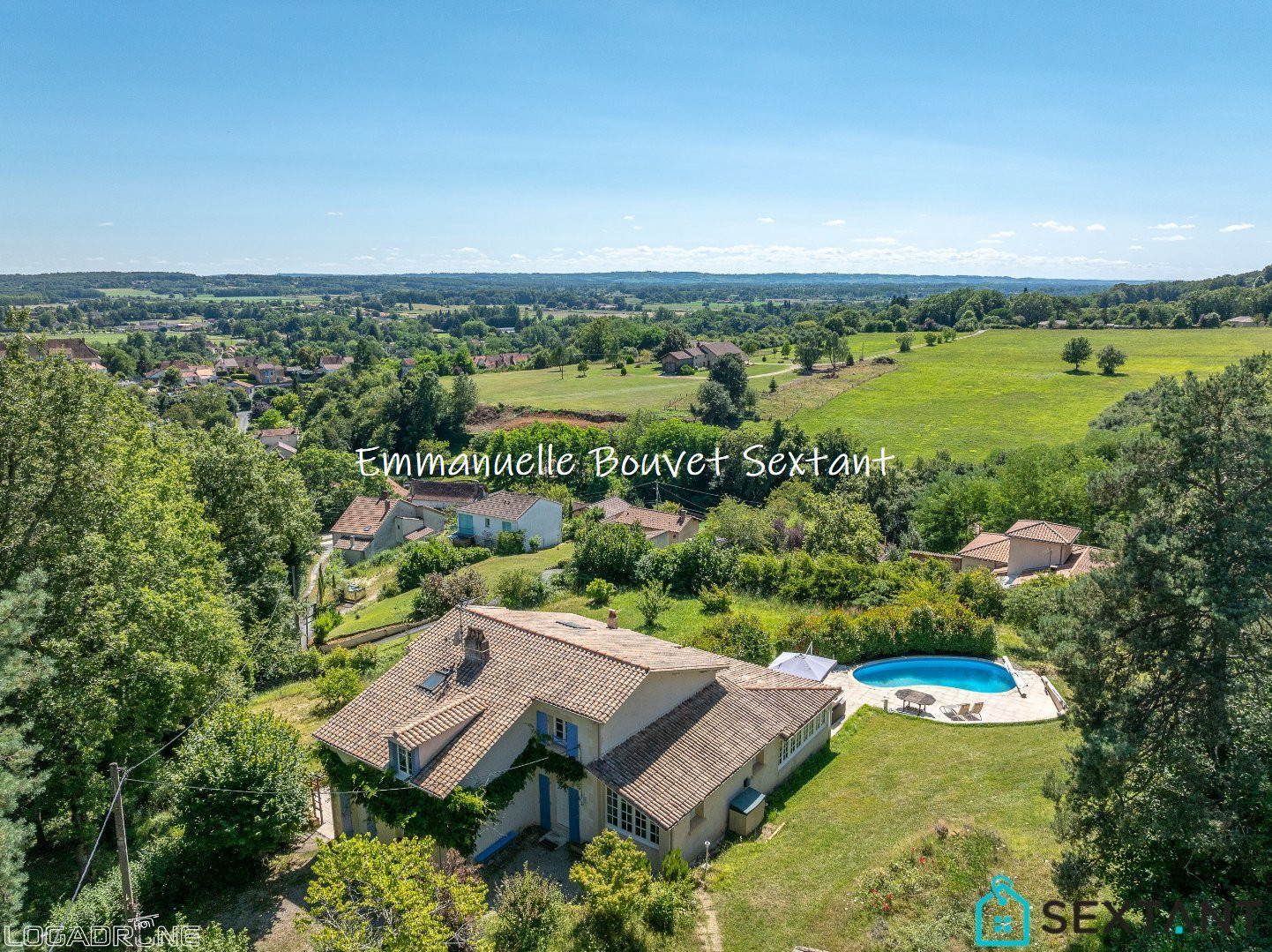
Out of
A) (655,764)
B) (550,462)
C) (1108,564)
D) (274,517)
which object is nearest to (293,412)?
(550,462)

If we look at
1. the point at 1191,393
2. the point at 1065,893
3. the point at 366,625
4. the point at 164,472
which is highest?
the point at 1191,393

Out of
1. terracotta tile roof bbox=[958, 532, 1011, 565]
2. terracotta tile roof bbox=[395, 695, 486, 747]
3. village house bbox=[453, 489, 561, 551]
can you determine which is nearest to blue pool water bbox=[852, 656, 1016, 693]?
terracotta tile roof bbox=[395, 695, 486, 747]

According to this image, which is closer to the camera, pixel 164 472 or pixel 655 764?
pixel 655 764

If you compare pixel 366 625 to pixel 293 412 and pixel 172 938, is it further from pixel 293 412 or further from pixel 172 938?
pixel 293 412

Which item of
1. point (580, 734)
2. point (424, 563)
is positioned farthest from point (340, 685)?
point (424, 563)

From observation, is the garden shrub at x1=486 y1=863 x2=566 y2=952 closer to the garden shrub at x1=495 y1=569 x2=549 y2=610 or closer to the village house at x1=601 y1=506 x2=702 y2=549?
the garden shrub at x1=495 y1=569 x2=549 y2=610

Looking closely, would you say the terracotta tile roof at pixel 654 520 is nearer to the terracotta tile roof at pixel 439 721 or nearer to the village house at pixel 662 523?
the village house at pixel 662 523

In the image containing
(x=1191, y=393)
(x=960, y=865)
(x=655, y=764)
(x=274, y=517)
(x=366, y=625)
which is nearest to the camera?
(x=1191, y=393)
